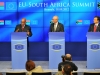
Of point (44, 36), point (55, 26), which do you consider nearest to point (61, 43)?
point (55, 26)

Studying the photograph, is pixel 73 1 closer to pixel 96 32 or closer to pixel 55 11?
pixel 55 11

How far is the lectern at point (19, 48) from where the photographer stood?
8.79 m

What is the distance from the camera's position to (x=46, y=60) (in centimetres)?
1139

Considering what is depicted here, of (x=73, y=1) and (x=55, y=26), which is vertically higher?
(x=73, y=1)

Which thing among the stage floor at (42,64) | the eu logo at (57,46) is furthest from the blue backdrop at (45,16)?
the eu logo at (57,46)

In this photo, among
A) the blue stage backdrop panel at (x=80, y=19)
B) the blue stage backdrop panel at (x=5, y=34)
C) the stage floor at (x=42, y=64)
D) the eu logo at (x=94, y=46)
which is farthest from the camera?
the blue stage backdrop panel at (x=80, y=19)

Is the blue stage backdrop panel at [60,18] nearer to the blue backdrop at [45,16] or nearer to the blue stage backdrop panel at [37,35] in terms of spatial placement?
the blue backdrop at [45,16]

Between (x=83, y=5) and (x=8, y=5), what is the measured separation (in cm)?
265

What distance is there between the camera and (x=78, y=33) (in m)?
11.3

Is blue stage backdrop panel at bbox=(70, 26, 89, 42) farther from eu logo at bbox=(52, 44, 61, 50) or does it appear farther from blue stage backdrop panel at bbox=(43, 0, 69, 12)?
eu logo at bbox=(52, 44, 61, 50)

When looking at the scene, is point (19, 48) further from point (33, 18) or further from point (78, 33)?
point (78, 33)

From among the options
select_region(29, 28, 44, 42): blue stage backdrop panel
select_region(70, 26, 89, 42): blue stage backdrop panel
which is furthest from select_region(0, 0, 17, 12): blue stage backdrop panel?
select_region(70, 26, 89, 42): blue stage backdrop panel

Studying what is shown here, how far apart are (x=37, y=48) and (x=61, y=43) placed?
2.74 m

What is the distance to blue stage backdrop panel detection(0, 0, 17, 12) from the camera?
11172mm
